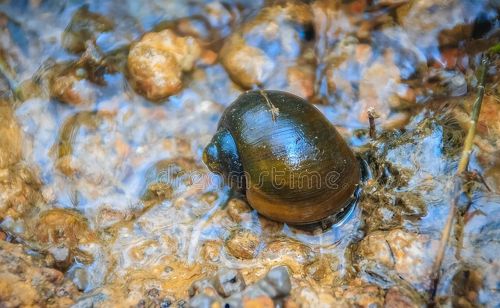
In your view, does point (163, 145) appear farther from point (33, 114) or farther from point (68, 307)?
point (68, 307)

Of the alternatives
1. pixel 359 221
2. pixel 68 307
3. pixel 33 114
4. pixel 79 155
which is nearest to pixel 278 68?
pixel 359 221

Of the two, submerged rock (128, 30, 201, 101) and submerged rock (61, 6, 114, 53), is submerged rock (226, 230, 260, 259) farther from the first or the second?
submerged rock (61, 6, 114, 53)

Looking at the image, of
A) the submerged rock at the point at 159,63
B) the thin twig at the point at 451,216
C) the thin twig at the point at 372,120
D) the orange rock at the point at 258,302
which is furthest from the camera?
the submerged rock at the point at 159,63

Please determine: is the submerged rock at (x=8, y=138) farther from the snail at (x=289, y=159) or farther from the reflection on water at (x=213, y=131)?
the snail at (x=289, y=159)

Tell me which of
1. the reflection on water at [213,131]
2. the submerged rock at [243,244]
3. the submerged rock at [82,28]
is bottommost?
the submerged rock at [243,244]

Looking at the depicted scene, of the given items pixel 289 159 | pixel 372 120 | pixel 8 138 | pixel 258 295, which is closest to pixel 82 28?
pixel 8 138

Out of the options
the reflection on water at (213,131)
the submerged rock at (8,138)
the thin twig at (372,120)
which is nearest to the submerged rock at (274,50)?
the reflection on water at (213,131)

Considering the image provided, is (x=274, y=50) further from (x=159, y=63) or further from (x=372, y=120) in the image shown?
(x=372, y=120)
